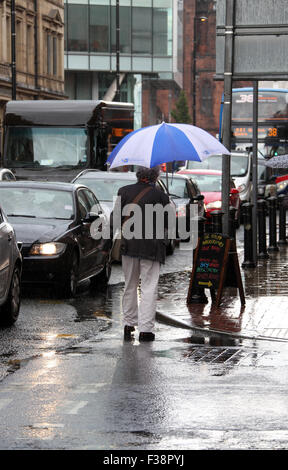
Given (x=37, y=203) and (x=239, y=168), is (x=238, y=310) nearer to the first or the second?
(x=37, y=203)

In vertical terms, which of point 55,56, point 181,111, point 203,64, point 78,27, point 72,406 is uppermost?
point 78,27

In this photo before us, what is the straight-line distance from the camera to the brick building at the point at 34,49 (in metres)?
51.8

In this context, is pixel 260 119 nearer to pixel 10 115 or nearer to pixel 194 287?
pixel 10 115

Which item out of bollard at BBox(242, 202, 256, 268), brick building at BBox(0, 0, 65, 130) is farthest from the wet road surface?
brick building at BBox(0, 0, 65, 130)

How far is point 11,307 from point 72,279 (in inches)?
104

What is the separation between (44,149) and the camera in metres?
26.2

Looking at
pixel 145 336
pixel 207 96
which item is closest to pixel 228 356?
pixel 145 336

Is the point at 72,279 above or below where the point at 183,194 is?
above

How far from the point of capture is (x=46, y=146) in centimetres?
2612

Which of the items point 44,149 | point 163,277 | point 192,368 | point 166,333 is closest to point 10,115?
point 44,149

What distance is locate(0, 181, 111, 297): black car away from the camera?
14.1m

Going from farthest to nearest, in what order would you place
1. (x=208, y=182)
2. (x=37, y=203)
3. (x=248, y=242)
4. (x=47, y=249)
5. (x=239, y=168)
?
(x=239, y=168) → (x=208, y=182) → (x=248, y=242) → (x=37, y=203) → (x=47, y=249)

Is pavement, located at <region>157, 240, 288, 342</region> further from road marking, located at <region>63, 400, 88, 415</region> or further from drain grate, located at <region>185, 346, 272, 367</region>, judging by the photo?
road marking, located at <region>63, 400, 88, 415</region>

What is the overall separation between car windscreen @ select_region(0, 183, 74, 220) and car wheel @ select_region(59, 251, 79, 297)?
82 centimetres
